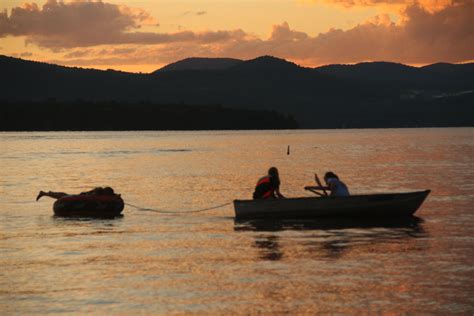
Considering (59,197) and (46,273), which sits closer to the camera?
(46,273)

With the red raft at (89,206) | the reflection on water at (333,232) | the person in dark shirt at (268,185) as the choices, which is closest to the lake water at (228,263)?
the reflection on water at (333,232)

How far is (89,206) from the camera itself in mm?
40469

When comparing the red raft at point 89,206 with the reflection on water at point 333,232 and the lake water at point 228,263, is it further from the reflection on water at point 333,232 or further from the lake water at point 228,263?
the reflection on water at point 333,232

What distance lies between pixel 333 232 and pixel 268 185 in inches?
173

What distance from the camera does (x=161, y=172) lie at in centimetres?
8256

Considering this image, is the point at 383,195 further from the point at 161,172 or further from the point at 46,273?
the point at 161,172

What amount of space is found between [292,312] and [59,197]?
2481 centimetres

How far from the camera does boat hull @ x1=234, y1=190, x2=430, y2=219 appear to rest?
37562 mm

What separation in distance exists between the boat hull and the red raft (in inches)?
250

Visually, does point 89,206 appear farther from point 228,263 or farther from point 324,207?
point 228,263

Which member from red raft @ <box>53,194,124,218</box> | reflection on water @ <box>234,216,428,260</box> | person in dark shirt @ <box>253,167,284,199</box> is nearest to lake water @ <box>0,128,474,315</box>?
reflection on water @ <box>234,216,428,260</box>

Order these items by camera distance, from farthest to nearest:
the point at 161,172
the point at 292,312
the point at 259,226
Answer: the point at 161,172, the point at 259,226, the point at 292,312

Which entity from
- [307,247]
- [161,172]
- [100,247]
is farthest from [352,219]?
[161,172]

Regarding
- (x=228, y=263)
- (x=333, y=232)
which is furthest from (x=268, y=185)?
(x=228, y=263)
